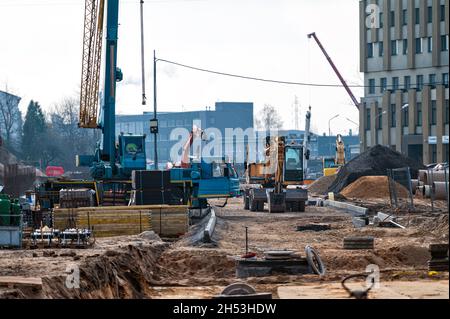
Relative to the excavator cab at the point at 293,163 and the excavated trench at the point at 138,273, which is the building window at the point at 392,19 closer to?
the excavator cab at the point at 293,163

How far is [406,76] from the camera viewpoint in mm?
99938

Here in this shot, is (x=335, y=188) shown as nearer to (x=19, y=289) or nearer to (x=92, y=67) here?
(x=92, y=67)

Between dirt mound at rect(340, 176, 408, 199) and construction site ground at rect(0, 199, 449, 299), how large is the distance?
1107 inches

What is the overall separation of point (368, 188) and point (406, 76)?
113ft

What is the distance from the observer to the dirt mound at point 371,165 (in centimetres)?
7344

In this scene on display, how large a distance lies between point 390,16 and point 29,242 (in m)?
76.3

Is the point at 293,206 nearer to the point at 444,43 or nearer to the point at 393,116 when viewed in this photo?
the point at 444,43

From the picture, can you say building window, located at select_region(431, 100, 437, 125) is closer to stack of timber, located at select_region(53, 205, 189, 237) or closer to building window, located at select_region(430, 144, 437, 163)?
building window, located at select_region(430, 144, 437, 163)

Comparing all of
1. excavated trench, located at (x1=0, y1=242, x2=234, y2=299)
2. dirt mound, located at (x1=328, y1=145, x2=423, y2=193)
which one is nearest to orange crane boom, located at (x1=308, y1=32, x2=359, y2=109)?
dirt mound, located at (x1=328, y1=145, x2=423, y2=193)

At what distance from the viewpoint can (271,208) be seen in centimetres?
5206

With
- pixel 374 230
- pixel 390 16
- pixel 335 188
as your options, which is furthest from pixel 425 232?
pixel 390 16

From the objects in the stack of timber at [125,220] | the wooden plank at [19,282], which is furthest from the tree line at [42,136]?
the wooden plank at [19,282]

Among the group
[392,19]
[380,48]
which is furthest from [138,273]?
[380,48]

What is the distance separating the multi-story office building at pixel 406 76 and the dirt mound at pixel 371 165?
15.5 metres
